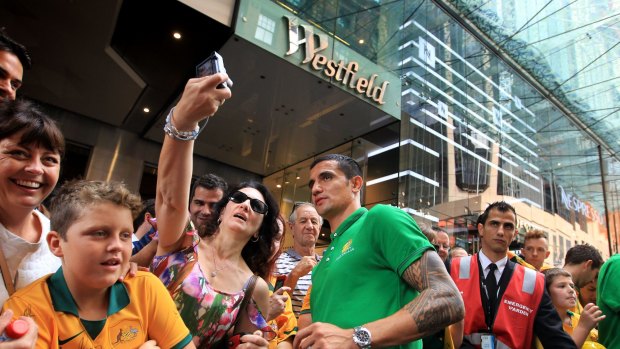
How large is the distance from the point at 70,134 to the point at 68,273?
1217 centimetres

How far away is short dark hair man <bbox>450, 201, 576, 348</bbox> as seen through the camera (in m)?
2.57

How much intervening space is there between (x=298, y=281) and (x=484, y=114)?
12.1 metres

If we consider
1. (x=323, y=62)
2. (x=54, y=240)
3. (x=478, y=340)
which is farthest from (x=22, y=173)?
(x=323, y=62)

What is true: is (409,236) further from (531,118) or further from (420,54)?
(531,118)

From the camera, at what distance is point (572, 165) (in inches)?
701

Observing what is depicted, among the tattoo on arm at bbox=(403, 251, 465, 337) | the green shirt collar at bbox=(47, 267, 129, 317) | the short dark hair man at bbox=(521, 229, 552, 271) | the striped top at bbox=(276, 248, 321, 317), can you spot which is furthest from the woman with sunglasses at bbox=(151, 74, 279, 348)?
the short dark hair man at bbox=(521, 229, 552, 271)

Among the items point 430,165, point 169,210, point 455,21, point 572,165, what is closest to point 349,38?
point 430,165

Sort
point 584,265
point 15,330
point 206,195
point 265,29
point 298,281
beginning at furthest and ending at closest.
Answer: point 265,29
point 584,265
point 298,281
point 206,195
point 15,330

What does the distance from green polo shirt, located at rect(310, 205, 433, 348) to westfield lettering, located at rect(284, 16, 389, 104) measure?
22.9 ft

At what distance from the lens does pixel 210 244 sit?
7.16 ft

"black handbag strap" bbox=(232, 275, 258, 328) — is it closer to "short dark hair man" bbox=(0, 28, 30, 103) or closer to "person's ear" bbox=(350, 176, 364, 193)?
"person's ear" bbox=(350, 176, 364, 193)

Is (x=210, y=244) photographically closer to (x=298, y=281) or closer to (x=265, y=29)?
(x=298, y=281)

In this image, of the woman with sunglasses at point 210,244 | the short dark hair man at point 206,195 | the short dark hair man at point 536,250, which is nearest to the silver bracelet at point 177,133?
the woman with sunglasses at point 210,244

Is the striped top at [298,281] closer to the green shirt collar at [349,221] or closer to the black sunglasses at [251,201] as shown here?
the black sunglasses at [251,201]
